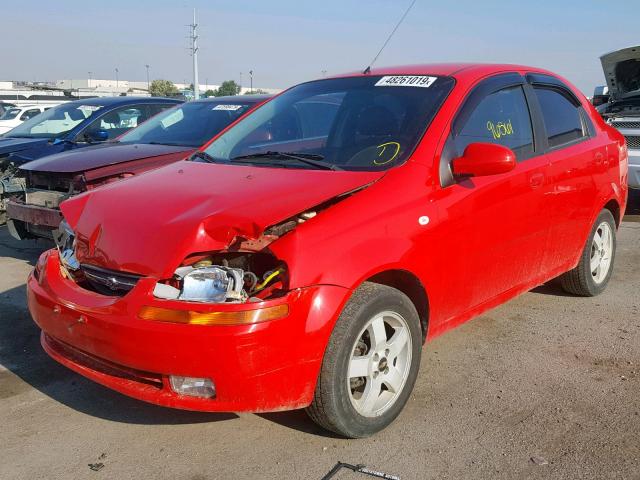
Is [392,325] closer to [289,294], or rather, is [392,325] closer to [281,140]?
[289,294]

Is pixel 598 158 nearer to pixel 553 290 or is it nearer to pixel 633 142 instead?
pixel 553 290

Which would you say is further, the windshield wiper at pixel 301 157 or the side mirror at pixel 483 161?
the windshield wiper at pixel 301 157

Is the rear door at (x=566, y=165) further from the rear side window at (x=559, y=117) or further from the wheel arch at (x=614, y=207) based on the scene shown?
the wheel arch at (x=614, y=207)

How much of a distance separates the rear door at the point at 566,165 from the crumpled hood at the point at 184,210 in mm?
1592

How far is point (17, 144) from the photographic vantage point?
Result: 7.82m

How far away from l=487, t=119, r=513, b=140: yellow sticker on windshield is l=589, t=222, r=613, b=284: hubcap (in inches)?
57.2

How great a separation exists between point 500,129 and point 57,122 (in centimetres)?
683

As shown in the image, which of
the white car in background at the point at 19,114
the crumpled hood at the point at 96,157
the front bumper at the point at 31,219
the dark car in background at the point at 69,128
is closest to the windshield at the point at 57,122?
the dark car in background at the point at 69,128

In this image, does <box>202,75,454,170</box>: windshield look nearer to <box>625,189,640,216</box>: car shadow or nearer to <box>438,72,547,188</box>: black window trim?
<box>438,72,547,188</box>: black window trim

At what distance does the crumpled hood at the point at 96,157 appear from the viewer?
5.61 meters

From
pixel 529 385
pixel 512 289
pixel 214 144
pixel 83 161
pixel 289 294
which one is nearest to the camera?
pixel 289 294

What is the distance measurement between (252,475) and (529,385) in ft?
5.49

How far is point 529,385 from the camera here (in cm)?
354

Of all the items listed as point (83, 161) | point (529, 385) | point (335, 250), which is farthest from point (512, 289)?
point (83, 161)
